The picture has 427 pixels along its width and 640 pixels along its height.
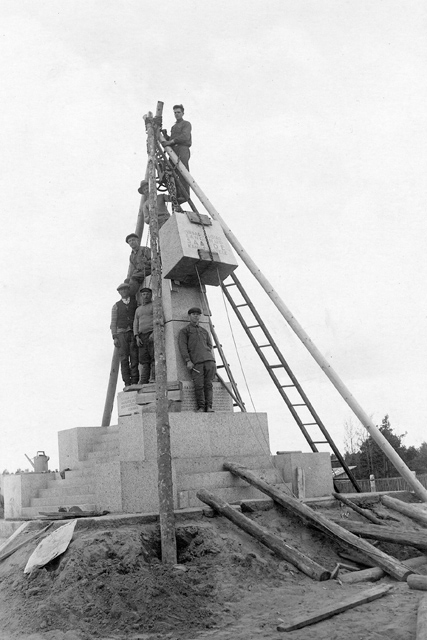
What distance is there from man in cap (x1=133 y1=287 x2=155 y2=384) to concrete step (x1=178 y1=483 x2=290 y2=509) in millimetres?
2871

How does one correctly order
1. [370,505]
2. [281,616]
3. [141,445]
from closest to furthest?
[281,616] → [141,445] → [370,505]

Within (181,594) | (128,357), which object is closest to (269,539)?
(181,594)

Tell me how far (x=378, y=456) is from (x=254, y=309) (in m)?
18.3

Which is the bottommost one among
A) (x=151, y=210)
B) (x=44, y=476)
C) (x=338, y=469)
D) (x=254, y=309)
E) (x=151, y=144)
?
(x=338, y=469)

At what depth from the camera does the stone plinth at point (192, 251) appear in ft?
36.2

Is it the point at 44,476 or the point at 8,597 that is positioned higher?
the point at 44,476

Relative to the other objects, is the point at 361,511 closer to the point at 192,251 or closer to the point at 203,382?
the point at 203,382

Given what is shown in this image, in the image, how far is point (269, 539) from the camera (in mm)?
7793

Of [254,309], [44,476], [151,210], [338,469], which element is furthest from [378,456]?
[151,210]

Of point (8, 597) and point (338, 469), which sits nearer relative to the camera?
point (8, 597)

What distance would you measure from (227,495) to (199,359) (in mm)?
2287

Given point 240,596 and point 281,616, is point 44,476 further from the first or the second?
point 281,616

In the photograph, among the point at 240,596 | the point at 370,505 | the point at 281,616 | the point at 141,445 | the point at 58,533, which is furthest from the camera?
the point at 370,505

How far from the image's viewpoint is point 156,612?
6.22m
